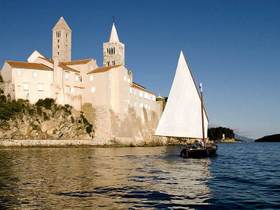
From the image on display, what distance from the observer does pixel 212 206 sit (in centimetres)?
1942

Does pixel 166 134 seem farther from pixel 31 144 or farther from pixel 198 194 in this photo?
pixel 31 144

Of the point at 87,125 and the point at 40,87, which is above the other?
the point at 40,87

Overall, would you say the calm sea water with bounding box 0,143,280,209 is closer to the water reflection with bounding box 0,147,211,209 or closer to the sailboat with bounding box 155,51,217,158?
the water reflection with bounding box 0,147,211,209

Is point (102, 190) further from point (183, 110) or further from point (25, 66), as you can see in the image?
point (25, 66)

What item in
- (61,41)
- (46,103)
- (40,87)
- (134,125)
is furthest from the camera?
(61,41)

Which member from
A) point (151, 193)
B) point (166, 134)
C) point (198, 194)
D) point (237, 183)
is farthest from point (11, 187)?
point (166, 134)

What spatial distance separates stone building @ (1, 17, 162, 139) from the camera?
315 feet

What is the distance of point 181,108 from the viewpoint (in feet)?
171

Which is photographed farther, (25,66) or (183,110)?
(25,66)

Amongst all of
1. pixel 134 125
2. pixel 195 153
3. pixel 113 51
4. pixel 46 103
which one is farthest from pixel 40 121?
pixel 113 51

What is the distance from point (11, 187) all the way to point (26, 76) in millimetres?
75174

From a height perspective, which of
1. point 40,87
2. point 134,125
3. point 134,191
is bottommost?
point 134,191

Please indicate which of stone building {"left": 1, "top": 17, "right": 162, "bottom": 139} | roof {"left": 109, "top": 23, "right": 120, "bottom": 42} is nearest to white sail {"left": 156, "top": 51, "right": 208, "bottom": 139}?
stone building {"left": 1, "top": 17, "right": 162, "bottom": 139}

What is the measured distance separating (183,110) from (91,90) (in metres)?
58.3
